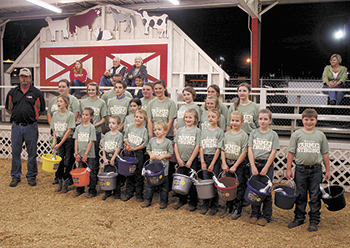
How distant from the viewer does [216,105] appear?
16.1 ft

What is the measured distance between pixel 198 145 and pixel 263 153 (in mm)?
921

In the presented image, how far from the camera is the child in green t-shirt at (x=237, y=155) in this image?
4355 mm

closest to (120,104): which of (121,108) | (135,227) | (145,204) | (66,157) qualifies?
(121,108)

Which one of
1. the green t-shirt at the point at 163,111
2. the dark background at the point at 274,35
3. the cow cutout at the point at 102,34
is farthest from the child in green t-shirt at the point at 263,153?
the dark background at the point at 274,35

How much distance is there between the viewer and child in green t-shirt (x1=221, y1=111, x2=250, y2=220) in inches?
171

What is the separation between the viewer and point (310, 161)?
13.3ft

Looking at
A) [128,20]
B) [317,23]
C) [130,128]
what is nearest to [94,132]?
[130,128]

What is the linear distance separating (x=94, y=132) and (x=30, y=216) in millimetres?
1580

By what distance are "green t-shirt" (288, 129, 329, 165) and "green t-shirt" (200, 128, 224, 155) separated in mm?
993

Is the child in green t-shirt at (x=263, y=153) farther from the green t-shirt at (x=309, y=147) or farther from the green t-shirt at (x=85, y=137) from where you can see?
the green t-shirt at (x=85, y=137)

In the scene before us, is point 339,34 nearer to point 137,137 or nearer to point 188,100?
point 188,100

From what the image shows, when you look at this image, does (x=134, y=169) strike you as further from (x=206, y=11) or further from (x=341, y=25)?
(x=206, y=11)

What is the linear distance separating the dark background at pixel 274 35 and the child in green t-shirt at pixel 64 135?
10061 mm

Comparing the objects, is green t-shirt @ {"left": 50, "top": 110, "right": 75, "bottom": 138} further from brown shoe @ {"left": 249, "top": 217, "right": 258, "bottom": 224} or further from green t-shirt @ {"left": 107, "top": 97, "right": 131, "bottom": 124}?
brown shoe @ {"left": 249, "top": 217, "right": 258, "bottom": 224}
